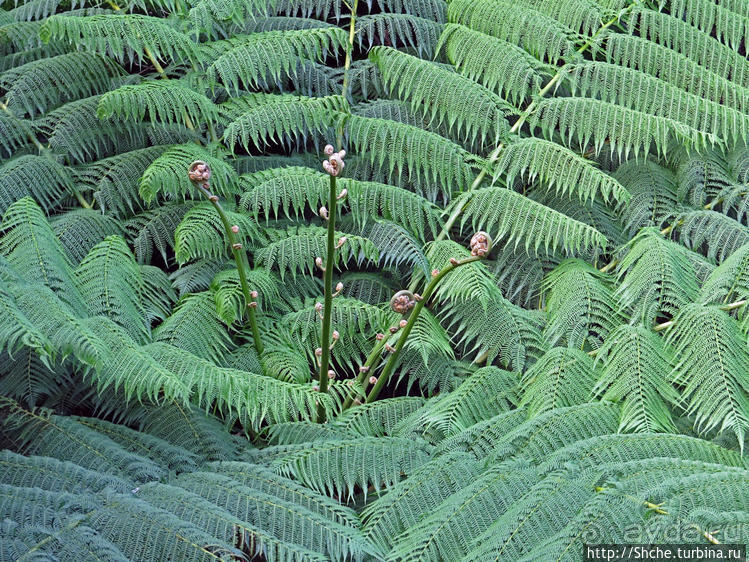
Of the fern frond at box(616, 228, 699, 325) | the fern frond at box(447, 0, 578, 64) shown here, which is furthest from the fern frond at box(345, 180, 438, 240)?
the fern frond at box(447, 0, 578, 64)

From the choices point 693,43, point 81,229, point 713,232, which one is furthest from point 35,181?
point 693,43

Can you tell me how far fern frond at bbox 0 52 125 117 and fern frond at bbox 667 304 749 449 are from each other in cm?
202

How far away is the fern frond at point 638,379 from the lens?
201 centimetres

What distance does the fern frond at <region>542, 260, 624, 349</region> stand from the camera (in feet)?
7.73

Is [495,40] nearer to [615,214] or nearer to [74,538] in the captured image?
[615,214]

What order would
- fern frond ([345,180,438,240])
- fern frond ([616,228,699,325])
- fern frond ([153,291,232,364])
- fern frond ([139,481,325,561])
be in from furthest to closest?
fern frond ([345,180,438,240]) → fern frond ([616,228,699,325]) → fern frond ([153,291,232,364]) → fern frond ([139,481,325,561])

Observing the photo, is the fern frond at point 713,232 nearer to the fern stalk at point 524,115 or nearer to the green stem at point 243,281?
the fern stalk at point 524,115

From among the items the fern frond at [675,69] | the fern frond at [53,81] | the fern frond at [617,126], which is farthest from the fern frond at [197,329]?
the fern frond at [675,69]

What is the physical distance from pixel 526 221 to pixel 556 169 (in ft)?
0.77

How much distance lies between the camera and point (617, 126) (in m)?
2.70

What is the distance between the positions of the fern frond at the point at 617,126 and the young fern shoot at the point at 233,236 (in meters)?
1.19

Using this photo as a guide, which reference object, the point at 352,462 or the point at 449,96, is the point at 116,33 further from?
the point at 352,462

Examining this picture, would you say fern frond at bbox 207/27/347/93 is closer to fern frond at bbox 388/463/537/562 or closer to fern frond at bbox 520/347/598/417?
fern frond at bbox 520/347/598/417

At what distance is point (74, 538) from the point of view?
1.48 m
